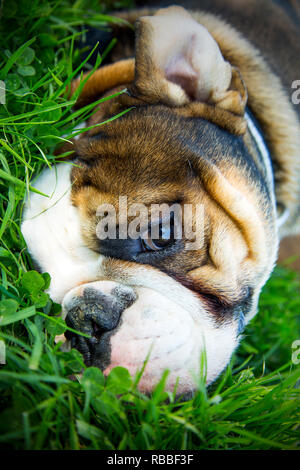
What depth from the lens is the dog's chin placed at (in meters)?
1.44

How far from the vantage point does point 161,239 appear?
1.55m

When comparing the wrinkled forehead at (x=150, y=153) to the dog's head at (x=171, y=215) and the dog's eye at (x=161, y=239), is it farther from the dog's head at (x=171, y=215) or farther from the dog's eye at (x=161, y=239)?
the dog's eye at (x=161, y=239)

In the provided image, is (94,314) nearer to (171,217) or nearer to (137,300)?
(137,300)

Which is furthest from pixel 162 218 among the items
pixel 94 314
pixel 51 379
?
pixel 51 379

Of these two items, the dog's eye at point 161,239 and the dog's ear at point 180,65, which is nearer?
the dog's eye at point 161,239

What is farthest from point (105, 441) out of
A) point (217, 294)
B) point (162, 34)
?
point (162, 34)

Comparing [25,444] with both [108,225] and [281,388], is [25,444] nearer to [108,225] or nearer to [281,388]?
[108,225]

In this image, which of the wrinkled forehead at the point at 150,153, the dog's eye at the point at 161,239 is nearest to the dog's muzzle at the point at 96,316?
the dog's eye at the point at 161,239

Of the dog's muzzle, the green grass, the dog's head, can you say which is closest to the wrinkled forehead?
the dog's head

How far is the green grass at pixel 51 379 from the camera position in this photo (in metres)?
1.32

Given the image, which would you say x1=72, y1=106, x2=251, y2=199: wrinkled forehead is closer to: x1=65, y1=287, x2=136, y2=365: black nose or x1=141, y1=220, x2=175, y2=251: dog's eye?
x1=141, y1=220, x2=175, y2=251: dog's eye

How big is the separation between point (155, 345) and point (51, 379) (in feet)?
1.22

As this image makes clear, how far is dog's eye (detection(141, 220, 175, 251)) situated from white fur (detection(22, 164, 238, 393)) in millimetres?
84

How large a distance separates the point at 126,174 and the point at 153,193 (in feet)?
0.45
